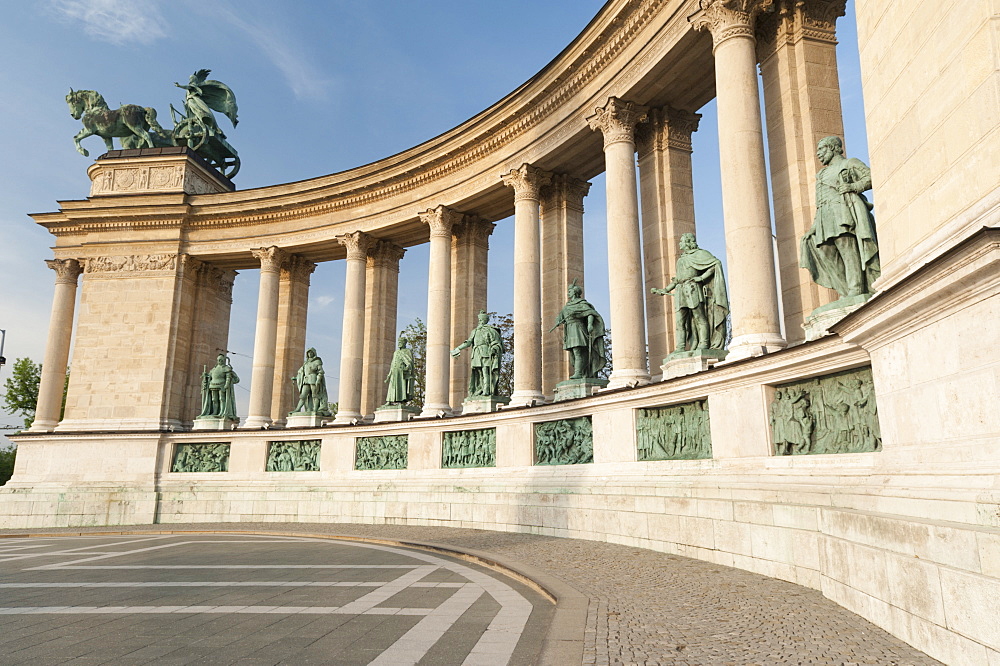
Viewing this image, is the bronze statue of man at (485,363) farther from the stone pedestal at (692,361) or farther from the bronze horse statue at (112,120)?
the bronze horse statue at (112,120)

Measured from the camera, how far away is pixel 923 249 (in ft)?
26.3

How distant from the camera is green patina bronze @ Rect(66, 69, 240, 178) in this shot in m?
42.6

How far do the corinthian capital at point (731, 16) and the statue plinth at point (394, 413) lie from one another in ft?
67.3

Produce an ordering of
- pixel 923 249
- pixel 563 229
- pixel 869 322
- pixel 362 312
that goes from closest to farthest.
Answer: pixel 923 249, pixel 869 322, pixel 563 229, pixel 362 312

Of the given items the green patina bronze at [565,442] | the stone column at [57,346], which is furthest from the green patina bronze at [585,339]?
the stone column at [57,346]

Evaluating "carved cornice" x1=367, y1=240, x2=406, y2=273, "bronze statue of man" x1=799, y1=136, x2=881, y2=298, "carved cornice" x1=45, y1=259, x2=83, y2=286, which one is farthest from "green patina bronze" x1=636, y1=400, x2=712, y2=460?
"carved cornice" x1=45, y1=259, x2=83, y2=286

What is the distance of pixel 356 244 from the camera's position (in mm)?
35625

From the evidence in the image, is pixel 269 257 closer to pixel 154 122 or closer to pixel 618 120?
pixel 154 122

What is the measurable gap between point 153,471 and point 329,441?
11.0m

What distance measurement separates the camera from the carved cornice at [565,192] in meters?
29.7

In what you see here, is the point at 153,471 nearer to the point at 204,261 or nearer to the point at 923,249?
the point at 204,261

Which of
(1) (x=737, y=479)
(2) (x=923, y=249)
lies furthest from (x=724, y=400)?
(2) (x=923, y=249)

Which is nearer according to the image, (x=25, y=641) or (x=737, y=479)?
(x=25, y=641)

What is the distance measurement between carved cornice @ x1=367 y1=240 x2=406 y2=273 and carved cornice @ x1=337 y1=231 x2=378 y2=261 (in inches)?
63.3
